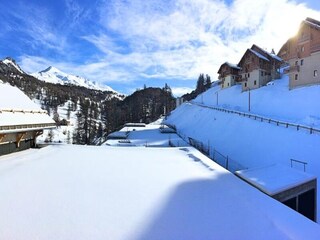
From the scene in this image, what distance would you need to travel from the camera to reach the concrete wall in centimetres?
2811

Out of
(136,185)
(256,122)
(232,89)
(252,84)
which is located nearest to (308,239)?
(136,185)

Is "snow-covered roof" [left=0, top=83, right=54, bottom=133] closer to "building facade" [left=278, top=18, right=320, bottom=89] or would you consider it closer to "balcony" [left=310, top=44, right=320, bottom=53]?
"building facade" [left=278, top=18, right=320, bottom=89]

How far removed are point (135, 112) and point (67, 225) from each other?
7428 cm

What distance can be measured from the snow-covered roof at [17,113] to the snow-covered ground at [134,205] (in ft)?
3.87

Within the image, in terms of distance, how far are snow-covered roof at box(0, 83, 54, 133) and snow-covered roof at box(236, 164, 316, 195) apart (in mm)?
6694

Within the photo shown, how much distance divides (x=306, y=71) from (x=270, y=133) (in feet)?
47.0

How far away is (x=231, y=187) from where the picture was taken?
579cm

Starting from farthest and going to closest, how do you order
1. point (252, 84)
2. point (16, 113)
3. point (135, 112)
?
point (135, 112) < point (252, 84) < point (16, 113)

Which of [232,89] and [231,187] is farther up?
[232,89]

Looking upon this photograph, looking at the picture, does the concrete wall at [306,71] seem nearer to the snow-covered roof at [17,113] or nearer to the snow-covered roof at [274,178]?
the snow-covered roof at [274,178]

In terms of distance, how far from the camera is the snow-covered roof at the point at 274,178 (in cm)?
627

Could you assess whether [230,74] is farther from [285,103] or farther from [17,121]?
[17,121]

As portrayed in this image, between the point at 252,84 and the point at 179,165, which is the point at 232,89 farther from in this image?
the point at 179,165

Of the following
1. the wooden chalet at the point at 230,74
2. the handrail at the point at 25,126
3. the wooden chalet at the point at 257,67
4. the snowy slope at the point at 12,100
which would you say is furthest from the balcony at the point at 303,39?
the snowy slope at the point at 12,100
